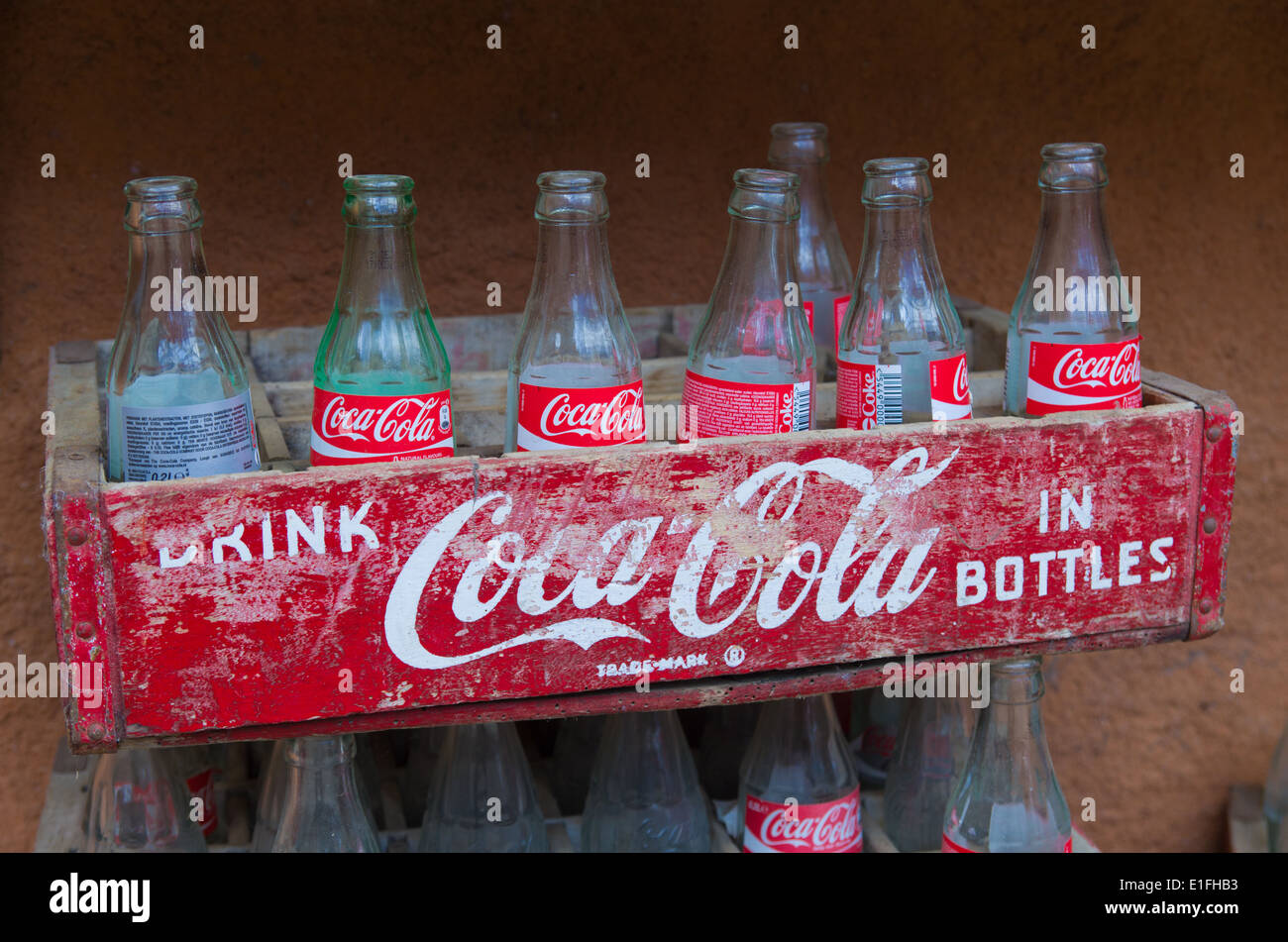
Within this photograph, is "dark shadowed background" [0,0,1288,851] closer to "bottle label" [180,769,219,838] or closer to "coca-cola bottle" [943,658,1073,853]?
"bottle label" [180,769,219,838]

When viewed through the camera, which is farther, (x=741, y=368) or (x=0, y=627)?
Result: (x=0, y=627)

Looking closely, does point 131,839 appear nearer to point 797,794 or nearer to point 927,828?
point 797,794

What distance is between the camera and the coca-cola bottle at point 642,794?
3.90ft

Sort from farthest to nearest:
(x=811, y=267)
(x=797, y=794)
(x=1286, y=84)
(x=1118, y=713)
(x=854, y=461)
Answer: (x=1118, y=713) → (x=1286, y=84) → (x=811, y=267) → (x=797, y=794) → (x=854, y=461)

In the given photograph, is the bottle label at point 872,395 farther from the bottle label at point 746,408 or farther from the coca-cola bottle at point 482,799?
the coca-cola bottle at point 482,799

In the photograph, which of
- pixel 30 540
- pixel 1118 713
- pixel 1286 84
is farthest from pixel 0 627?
pixel 1286 84

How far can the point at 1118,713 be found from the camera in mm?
1739

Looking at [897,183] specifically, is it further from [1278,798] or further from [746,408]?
Answer: [1278,798]

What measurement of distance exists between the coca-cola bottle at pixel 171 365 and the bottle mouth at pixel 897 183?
1.69ft

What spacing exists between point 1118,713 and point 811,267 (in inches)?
34.0

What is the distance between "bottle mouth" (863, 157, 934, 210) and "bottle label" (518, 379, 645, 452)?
0.27 meters

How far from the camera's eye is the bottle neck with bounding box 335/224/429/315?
91 centimetres

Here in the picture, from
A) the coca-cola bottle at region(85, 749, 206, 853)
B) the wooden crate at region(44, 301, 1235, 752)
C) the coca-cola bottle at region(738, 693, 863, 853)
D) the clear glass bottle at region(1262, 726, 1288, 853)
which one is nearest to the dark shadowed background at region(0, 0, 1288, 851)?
the clear glass bottle at region(1262, 726, 1288, 853)

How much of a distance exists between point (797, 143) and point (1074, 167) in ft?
1.05
